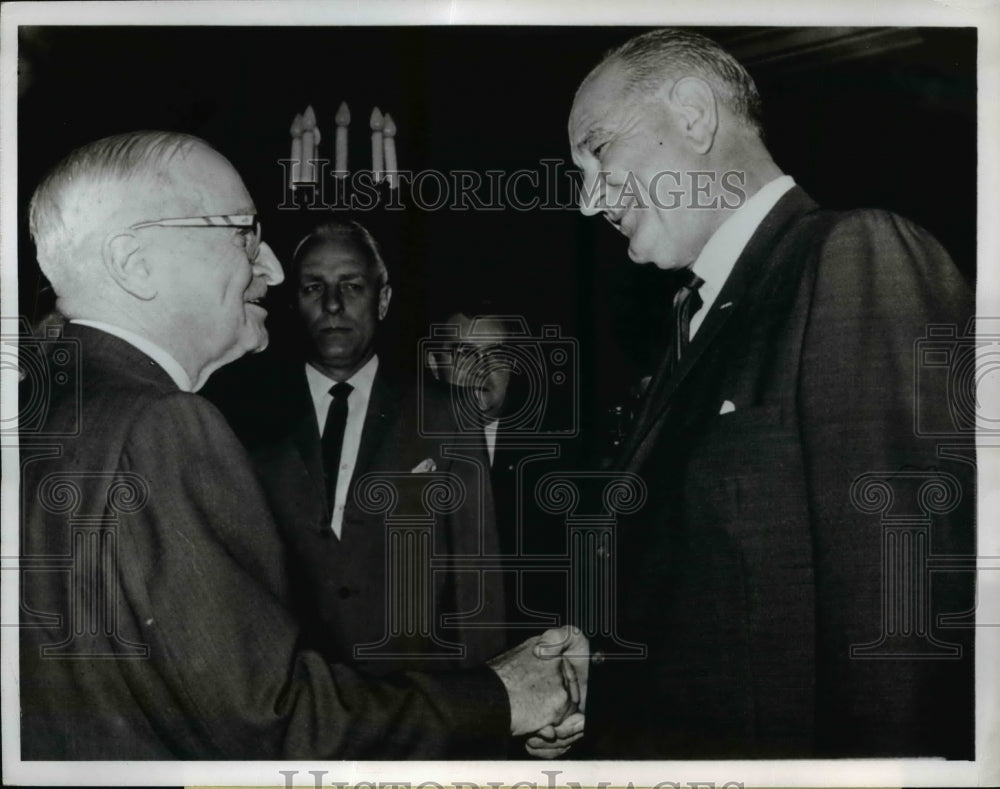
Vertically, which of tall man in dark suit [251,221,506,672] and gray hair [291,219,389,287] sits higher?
gray hair [291,219,389,287]

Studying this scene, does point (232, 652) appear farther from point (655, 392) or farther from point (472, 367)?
point (655, 392)

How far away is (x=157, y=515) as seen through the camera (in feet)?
6.93

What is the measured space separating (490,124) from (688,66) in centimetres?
44

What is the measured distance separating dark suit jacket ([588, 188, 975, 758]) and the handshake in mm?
57

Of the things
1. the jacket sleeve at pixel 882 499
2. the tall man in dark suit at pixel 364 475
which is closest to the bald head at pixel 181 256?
the tall man in dark suit at pixel 364 475

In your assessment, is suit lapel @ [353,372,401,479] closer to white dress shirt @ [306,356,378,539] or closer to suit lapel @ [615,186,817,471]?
white dress shirt @ [306,356,378,539]

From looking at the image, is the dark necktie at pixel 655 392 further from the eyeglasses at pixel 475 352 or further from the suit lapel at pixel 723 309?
the eyeglasses at pixel 475 352

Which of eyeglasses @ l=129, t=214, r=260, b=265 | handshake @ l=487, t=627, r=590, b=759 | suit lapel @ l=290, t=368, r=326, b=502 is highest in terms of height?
eyeglasses @ l=129, t=214, r=260, b=265

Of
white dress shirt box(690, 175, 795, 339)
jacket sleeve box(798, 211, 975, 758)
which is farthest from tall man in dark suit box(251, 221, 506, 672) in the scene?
jacket sleeve box(798, 211, 975, 758)

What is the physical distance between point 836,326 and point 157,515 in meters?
1.49

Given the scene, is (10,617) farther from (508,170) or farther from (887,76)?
(887,76)

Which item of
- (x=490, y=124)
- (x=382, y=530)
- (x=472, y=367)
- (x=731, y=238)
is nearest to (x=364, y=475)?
(x=382, y=530)

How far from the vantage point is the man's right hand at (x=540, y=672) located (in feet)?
6.98

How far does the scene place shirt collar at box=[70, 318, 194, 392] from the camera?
214cm
